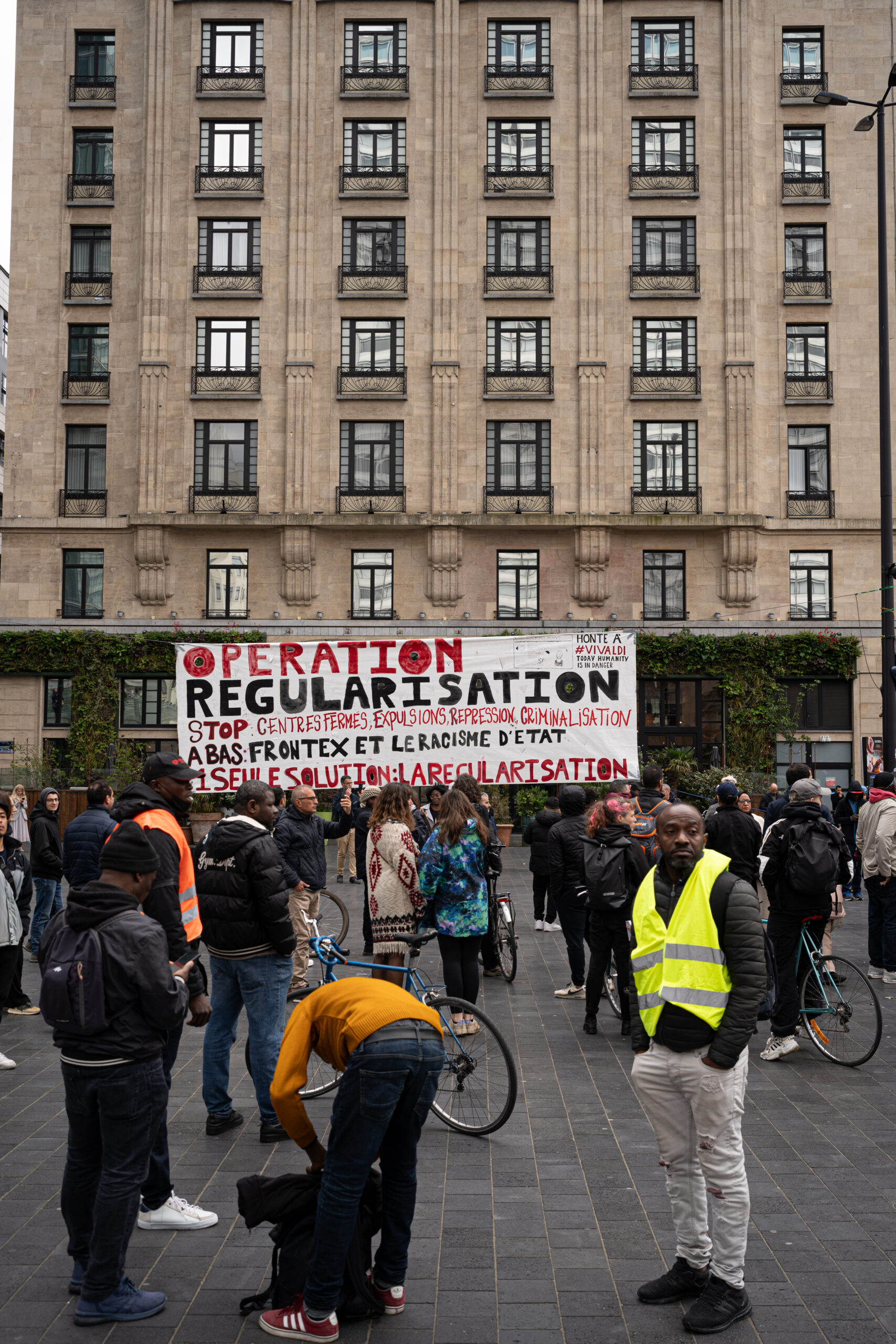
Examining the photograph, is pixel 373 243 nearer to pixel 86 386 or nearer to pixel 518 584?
pixel 86 386

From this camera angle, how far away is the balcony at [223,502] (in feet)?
106

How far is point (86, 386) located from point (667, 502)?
17417 millimetres

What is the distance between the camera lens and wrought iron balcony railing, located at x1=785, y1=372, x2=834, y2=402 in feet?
107

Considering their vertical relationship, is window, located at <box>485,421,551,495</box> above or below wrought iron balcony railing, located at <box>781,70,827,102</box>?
below

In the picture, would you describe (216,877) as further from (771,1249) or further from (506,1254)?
(771,1249)

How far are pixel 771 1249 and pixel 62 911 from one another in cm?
388

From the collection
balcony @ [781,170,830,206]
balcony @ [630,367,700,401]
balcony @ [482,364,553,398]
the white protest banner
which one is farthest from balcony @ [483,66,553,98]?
the white protest banner

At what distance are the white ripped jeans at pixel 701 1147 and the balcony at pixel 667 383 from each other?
29.0 m

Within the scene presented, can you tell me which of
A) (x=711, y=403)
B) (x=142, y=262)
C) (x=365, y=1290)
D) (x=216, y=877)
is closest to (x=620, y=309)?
(x=711, y=403)

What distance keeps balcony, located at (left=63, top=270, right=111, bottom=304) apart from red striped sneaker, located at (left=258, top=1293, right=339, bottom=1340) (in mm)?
32905

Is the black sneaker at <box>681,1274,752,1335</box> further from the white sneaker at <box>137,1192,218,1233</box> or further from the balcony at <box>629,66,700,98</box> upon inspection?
the balcony at <box>629,66,700,98</box>

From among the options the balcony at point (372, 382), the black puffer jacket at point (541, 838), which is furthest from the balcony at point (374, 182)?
the black puffer jacket at point (541, 838)

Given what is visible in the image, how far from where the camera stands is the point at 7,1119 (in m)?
7.75

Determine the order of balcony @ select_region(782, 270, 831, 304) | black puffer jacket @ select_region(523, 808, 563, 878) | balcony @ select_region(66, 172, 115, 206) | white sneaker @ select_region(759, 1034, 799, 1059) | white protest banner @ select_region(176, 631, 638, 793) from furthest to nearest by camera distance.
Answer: balcony @ select_region(66, 172, 115, 206) < balcony @ select_region(782, 270, 831, 304) < white protest banner @ select_region(176, 631, 638, 793) < black puffer jacket @ select_region(523, 808, 563, 878) < white sneaker @ select_region(759, 1034, 799, 1059)
